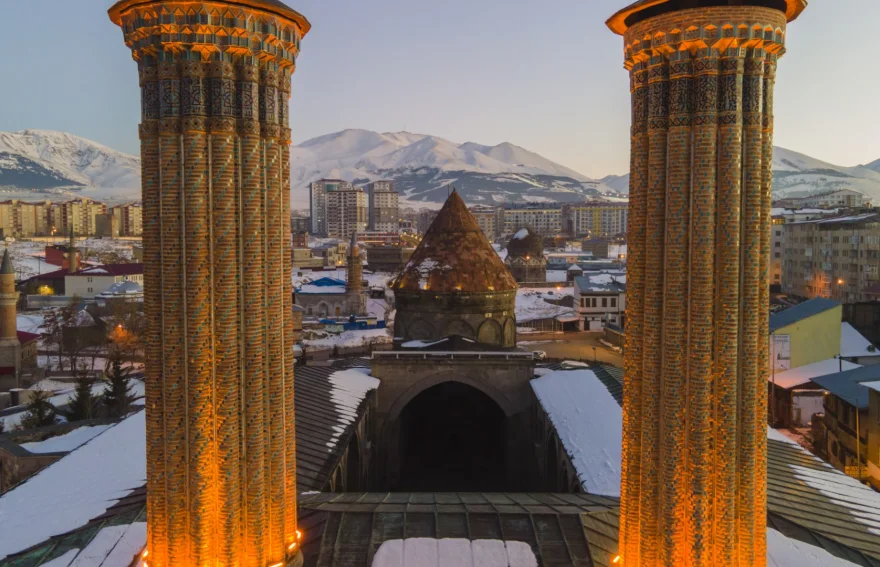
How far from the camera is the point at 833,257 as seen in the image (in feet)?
179

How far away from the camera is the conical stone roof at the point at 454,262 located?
24250 mm

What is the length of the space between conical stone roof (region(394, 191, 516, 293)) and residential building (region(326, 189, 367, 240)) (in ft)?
500

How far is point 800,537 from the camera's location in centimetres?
1012

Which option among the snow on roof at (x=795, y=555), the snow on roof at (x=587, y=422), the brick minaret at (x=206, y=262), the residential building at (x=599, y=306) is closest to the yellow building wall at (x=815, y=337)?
the snow on roof at (x=587, y=422)

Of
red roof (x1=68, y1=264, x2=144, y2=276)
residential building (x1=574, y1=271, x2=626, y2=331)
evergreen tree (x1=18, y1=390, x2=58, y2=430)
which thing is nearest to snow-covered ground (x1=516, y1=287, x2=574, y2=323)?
residential building (x1=574, y1=271, x2=626, y2=331)

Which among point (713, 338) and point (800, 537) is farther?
point (800, 537)

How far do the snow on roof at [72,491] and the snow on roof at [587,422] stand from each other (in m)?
8.49

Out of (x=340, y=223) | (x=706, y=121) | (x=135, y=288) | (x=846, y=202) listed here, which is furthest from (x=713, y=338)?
(x=340, y=223)

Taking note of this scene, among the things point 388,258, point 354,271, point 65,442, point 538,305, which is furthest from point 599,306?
point 388,258

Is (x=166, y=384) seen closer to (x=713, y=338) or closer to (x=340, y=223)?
(x=713, y=338)

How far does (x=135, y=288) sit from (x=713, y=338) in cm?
5740

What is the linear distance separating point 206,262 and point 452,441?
18583 millimetres

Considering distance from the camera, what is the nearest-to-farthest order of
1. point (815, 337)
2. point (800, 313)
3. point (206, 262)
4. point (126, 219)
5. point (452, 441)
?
1. point (206, 262)
2. point (452, 441)
3. point (815, 337)
4. point (800, 313)
5. point (126, 219)

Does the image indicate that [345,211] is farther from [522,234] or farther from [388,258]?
[522,234]
